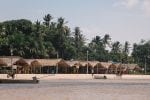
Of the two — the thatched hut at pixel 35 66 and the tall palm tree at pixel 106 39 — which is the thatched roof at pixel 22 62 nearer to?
the thatched hut at pixel 35 66

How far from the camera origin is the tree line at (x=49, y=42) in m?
82.1

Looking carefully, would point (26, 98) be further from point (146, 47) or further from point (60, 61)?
point (146, 47)

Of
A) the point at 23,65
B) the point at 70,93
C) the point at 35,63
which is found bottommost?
the point at 70,93

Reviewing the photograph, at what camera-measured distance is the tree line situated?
269ft

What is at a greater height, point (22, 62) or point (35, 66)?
point (22, 62)

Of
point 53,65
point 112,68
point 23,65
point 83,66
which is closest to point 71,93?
point 23,65

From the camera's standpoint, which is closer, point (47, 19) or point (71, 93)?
point (71, 93)

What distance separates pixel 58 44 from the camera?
95438 millimetres

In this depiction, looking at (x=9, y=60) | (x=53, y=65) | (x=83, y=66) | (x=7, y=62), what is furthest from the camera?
(x=83, y=66)

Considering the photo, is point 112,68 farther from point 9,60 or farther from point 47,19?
point 9,60

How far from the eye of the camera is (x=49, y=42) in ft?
302

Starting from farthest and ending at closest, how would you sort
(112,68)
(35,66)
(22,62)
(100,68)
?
(112,68) → (100,68) → (35,66) → (22,62)

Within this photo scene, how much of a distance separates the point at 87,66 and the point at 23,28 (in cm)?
1715

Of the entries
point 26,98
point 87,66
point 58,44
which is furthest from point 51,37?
point 26,98
